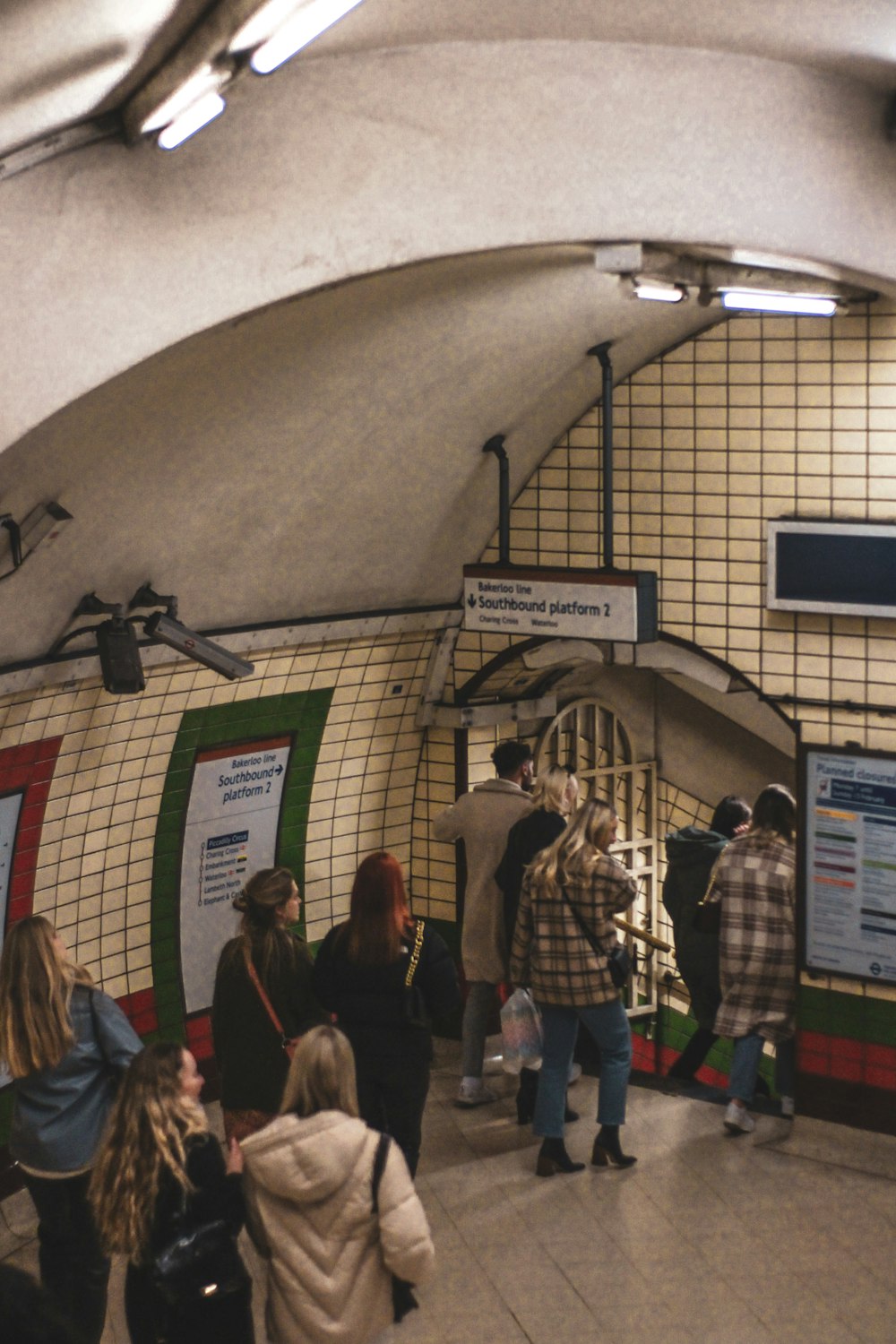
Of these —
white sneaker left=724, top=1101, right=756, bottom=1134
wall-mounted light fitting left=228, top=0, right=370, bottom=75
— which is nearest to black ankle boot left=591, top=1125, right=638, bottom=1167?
white sneaker left=724, top=1101, right=756, bottom=1134

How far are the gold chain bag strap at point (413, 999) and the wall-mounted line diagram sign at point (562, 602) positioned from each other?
1860 mm

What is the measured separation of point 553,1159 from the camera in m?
6.63

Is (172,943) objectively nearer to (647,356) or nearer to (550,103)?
(647,356)

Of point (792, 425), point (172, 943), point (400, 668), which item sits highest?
point (792, 425)

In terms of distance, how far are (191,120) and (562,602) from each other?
3.39 meters

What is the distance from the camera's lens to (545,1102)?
6.56 metres

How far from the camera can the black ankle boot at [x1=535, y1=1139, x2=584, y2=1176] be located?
21.7ft

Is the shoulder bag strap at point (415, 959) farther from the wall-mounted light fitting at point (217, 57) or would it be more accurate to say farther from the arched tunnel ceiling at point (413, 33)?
the arched tunnel ceiling at point (413, 33)

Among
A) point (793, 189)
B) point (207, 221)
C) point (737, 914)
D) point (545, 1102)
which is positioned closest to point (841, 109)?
point (793, 189)

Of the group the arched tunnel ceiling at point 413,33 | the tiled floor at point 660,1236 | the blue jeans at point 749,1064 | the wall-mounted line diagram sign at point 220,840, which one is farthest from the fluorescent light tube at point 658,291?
the tiled floor at point 660,1236

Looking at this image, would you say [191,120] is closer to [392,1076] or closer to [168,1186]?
[168,1186]

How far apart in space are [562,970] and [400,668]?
226cm

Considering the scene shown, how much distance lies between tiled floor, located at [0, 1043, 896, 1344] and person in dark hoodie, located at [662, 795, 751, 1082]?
1.85 feet

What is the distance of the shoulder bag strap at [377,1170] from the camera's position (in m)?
3.98
